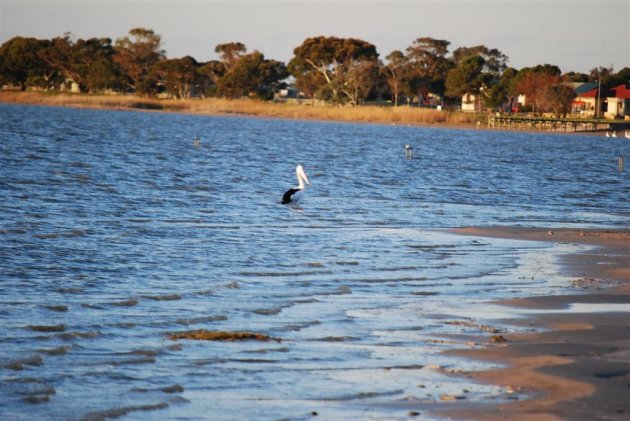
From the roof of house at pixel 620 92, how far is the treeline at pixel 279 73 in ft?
12.9

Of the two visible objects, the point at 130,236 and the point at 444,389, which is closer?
the point at 444,389

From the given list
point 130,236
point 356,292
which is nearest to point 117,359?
point 356,292

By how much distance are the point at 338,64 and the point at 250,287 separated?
12070cm

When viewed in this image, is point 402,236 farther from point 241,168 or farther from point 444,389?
point 241,168

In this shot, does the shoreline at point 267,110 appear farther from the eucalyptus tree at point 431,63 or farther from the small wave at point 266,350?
the small wave at point 266,350

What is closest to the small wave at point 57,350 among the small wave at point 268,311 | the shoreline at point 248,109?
the small wave at point 268,311

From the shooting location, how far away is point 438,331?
10273 millimetres

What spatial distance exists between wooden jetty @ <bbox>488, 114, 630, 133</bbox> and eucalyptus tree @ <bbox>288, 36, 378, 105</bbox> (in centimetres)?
1883

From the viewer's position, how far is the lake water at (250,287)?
796 centimetres

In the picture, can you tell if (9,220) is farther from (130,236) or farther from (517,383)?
(517,383)

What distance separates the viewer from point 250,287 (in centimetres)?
1274

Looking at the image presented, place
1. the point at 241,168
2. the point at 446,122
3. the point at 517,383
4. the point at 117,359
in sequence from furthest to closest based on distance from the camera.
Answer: the point at 446,122
the point at 241,168
the point at 117,359
the point at 517,383

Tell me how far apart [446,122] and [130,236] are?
93004 mm

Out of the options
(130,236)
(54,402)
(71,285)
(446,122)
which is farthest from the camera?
(446,122)
